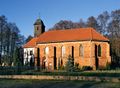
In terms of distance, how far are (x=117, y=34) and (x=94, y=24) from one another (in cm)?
1294

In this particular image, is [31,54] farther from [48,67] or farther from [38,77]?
[38,77]

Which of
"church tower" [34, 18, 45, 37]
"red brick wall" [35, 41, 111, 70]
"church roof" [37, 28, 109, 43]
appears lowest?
"red brick wall" [35, 41, 111, 70]

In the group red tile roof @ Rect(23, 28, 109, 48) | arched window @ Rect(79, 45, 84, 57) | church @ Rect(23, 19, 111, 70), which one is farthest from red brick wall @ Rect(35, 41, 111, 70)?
red tile roof @ Rect(23, 28, 109, 48)

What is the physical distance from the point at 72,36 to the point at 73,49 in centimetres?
309

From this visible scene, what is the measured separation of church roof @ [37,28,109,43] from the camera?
67250 mm

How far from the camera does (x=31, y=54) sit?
82.2 m

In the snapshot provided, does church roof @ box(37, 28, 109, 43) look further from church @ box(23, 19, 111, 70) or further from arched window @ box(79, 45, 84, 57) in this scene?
arched window @ box(79, 45, 84, 57)

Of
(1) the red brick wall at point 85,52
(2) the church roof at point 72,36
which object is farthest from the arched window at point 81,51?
(2) the church roof at point 72,36

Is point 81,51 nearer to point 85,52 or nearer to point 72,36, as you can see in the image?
point 85,52

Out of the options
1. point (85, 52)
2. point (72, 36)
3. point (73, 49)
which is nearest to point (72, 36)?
point (72, 36)

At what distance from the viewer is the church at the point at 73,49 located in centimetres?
6606

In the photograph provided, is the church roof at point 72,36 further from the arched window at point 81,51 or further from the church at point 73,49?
the arched window at point 81,51

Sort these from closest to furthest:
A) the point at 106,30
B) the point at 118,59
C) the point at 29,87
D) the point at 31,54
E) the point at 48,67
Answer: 1. the point at 29,87
2. the point at 48,67
3. the point at 118,59
4. the point at 31,54
5. the point at 106,30

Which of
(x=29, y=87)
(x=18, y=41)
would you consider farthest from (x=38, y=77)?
(x=18, y=41)
